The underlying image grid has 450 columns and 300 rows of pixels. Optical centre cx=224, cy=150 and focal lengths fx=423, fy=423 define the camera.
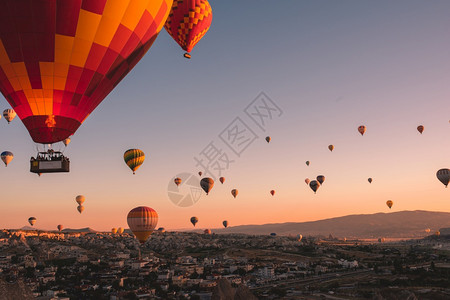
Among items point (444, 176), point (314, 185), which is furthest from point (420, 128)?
point (314, 185)

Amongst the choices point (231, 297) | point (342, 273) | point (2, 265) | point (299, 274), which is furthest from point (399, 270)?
point (2, 265)

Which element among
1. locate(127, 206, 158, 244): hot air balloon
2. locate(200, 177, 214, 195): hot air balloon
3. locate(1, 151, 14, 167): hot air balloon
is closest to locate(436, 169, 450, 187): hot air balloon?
locate(200, 177, 214, 195): hot air balloon

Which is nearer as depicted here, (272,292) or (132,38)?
(132,38)

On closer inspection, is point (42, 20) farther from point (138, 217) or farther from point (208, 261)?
point (208, 261)

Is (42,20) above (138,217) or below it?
above

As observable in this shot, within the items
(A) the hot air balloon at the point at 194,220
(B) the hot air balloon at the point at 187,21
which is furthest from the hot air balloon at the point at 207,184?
(A) the hot air balloon at the point at 194,220

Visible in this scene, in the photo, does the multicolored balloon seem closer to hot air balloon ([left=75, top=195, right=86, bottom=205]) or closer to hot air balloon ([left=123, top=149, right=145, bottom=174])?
hot air balloon ([left=123, top=149, right=145, bottom=174])

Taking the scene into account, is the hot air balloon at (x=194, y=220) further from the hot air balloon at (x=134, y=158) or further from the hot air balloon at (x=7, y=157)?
the hot air balloon at (x=134, y=158)
